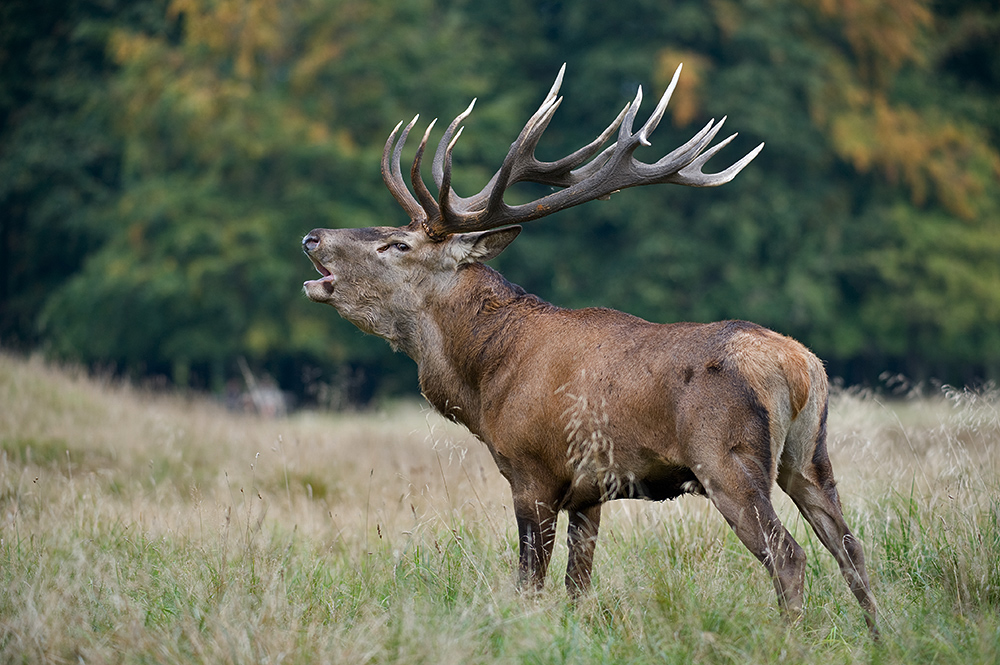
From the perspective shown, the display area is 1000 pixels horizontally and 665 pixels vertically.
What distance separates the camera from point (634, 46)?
68.1 feet

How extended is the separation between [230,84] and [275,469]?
13514 mm

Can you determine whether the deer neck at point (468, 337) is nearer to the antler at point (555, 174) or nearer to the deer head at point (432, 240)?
the deer head at point (432, 240)

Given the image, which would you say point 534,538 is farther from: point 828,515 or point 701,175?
point 701,175

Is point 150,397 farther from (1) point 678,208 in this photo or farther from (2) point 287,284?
(1) point 678,208

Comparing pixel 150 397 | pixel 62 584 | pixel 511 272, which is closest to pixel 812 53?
pixel 511 272

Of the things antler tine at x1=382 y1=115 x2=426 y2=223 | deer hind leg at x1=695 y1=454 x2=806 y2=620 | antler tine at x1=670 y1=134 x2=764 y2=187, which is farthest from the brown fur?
antler tine at x1=670 y1=134 x2=764 y2=187

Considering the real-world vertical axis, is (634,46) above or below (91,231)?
above

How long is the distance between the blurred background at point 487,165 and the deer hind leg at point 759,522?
48.4 ft

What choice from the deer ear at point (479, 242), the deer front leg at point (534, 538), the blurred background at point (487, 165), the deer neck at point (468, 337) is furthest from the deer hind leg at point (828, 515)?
the blurred background at point (487, 165)

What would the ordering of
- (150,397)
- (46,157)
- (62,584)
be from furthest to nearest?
(46,157) < (150,397) < (62,584)

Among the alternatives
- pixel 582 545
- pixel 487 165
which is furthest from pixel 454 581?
pixel 487 165

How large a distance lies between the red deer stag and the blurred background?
43.7ft

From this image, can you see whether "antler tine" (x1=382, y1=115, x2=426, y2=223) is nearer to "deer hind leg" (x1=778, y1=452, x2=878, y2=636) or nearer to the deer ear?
the deer ear

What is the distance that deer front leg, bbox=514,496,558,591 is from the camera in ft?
15.0
